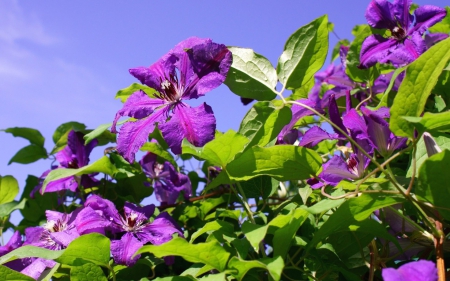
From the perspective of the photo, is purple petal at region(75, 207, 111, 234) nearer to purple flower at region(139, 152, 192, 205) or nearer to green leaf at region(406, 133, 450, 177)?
purple flower at region(139, 152, 192, 205)

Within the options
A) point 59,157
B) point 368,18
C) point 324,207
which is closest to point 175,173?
point 59,157

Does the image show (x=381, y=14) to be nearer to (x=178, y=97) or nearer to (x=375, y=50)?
(x=375, y=50)

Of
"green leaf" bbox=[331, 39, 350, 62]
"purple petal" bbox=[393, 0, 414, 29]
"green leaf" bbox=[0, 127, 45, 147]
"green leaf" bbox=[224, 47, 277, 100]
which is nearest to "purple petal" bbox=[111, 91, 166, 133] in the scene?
"green leaf" bbox=[224, 47, 277, 100]

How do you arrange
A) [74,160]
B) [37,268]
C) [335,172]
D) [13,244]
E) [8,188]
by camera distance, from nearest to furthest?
[335,172]
[37,268]
[13,244]
[74,160]
[8,188]

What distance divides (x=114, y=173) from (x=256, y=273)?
1.85 feet

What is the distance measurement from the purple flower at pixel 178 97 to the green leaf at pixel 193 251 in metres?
0.19

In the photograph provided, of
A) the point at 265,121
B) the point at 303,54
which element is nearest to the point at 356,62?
the point at 303,54

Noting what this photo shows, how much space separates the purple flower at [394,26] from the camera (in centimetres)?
106

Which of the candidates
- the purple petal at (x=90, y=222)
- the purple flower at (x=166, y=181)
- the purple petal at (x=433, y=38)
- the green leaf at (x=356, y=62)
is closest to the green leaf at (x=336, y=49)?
the green leaf at (x=356, y=62)

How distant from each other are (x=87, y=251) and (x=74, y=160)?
0.61 metres

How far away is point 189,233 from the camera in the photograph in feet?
4.19

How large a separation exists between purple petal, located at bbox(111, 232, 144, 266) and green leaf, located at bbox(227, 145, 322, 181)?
31 centimetres

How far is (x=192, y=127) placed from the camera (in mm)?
829

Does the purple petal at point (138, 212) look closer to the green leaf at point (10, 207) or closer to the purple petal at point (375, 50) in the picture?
the green leaf at point (10, 207)
